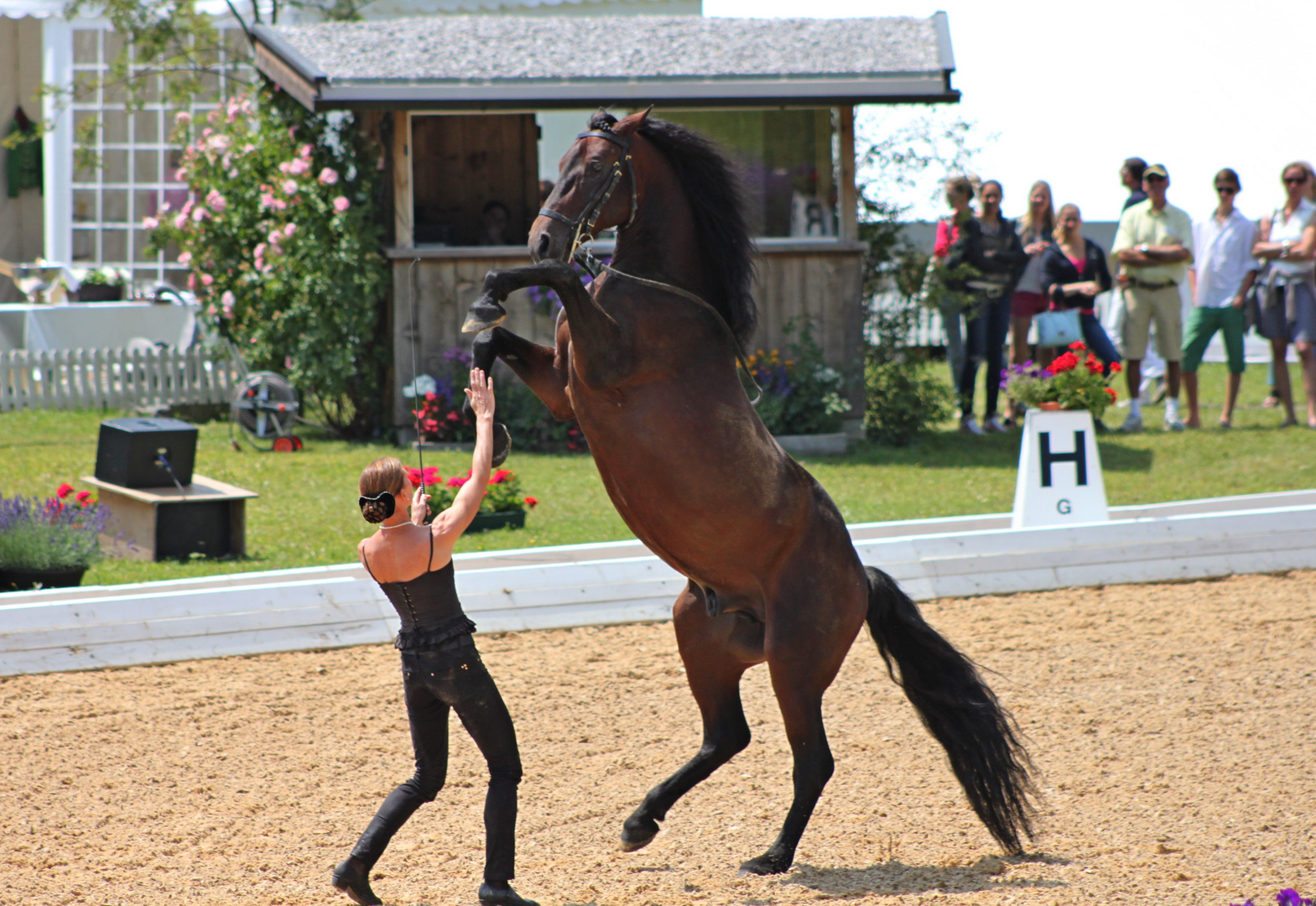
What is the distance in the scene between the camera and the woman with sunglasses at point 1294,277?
10469mm

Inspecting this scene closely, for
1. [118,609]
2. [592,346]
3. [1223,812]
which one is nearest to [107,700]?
[118,609]

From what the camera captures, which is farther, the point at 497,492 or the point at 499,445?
the point at 497,492

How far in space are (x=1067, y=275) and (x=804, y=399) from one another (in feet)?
8.99

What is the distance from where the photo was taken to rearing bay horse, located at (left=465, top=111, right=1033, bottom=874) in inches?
129

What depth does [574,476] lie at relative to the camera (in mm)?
9445

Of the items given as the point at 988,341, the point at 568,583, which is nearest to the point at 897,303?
the point at 988,341

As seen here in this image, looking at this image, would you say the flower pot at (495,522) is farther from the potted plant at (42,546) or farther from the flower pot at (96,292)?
the flower pot at (96,292)

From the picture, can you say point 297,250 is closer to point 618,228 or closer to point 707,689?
point 618,228

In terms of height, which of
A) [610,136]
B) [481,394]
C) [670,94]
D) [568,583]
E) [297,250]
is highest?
[670,94]

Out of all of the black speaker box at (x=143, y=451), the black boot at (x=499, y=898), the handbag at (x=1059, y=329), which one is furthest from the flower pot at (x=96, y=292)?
the black boot at (x=499, y=898)

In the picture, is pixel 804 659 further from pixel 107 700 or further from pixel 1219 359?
pixel 1219 359

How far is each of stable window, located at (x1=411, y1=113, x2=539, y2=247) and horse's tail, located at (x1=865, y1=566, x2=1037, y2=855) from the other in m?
9.61

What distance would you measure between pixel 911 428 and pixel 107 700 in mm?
7635

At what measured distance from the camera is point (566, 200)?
10.6 feet
